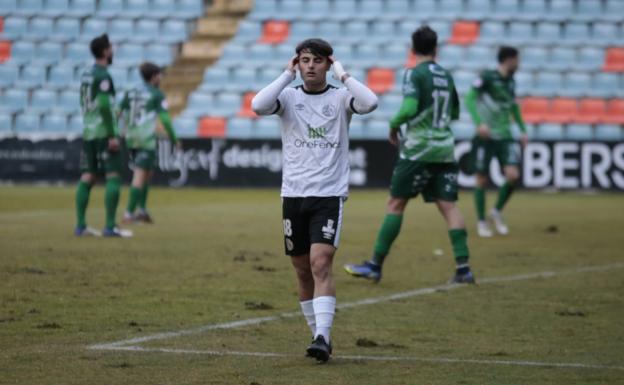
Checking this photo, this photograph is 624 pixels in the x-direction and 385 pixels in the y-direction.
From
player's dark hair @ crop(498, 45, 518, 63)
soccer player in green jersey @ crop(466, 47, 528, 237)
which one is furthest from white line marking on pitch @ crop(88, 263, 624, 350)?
player's dark hair @ crop(498, 45, 518, 63)

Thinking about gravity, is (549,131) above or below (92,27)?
below

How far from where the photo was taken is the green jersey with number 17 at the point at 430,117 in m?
11.1

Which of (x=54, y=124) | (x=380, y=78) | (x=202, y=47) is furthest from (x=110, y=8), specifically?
(x=380, y=78)

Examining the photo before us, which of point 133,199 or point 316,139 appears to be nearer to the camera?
point 316,139

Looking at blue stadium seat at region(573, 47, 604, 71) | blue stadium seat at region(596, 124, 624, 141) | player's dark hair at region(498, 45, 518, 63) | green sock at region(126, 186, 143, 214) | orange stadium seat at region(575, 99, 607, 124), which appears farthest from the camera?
blue stadium seat at region(573, 47, 604, 71)

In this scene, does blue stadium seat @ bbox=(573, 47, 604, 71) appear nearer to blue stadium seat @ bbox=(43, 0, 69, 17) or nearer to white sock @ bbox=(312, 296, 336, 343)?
blue stadium seat @ bbox=(43, 0, 69, 17)

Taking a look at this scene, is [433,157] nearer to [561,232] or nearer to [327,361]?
[327,361]

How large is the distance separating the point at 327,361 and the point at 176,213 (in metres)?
12.8

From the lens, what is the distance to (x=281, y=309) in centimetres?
941

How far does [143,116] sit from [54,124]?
13.5 metres

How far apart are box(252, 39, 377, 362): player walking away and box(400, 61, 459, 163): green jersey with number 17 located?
3581 millimetres

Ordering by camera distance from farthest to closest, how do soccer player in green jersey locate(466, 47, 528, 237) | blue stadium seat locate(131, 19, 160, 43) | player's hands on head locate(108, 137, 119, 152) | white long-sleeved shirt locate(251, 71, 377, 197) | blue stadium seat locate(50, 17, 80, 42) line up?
blue stadium seat locate(50, 17, 80, 42)
blue stadium seat locate(131, 19, 160, 43)
soccer player in green jersey locate(466, 47, 528, 237)
player's hands on head locate(108, 137, 119, 152)
white long-sleeved shirt locate(251, 71, 377, 197)

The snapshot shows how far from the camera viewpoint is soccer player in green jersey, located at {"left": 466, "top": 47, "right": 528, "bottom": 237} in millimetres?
16281

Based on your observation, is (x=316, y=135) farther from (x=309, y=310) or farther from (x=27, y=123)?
(x=27, y=123)
